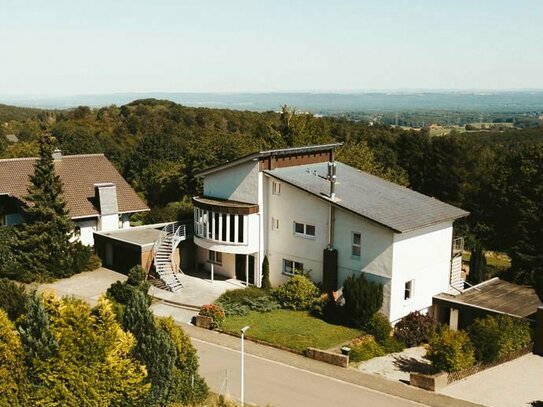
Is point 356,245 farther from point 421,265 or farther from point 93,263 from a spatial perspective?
point 93,263

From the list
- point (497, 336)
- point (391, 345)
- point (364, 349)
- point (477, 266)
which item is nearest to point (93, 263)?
point (364, 349)

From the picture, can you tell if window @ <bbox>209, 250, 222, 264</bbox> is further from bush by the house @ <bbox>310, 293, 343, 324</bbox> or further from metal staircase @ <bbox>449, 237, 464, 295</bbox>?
metal staircase @ <bbox>449, 237, 464, 295</bbox>

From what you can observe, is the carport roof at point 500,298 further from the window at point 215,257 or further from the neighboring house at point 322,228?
the window at point 215,257

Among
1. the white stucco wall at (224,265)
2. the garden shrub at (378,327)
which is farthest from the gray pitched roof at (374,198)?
the white stucco wall at (224,265)

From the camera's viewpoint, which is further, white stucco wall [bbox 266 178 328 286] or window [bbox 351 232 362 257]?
white stucco wall [bbox 266 178 328 286]

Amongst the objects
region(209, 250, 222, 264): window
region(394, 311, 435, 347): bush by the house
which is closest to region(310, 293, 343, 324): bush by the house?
region(394, 311, 435, 347): bush by the house

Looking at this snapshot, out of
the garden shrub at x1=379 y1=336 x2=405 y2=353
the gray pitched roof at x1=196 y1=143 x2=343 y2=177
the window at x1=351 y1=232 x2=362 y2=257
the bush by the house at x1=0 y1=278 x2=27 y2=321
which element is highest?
the gray pitched roof at x1=196 y1=143 x2=343 y2=177

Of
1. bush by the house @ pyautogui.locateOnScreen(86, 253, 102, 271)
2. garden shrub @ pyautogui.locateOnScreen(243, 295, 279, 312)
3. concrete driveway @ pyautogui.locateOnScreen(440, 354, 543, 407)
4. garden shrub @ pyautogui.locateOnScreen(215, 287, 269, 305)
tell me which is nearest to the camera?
concrete driveway @ pyautogui.locateOnScreen(440, 354, 543, 407)
